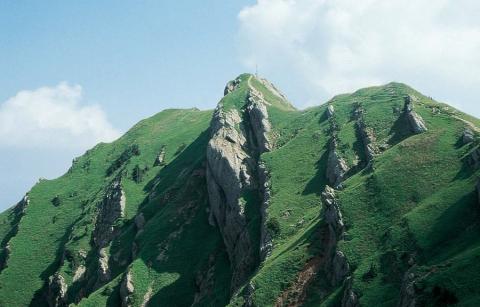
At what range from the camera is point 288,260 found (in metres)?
79.0

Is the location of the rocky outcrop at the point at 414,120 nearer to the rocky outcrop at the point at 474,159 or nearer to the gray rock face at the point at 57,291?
the rocky outcrop at the point at 474,159

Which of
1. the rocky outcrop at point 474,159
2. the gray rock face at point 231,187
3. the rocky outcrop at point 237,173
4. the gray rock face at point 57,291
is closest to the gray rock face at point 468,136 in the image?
the rocky outcrop at point 474,159

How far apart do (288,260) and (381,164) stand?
25221 millimetres

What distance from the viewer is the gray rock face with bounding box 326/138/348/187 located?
322 feet

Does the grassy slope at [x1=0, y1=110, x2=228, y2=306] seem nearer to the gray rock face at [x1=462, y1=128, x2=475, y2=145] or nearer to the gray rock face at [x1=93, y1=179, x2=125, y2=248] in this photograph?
the gray rock face at [x1=93, y1=179, x2=125, y2=248]

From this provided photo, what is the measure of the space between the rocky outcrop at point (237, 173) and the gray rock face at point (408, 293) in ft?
124

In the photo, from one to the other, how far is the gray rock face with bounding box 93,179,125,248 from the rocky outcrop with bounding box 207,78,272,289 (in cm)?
3859

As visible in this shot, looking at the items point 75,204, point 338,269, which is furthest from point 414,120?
point 75,204

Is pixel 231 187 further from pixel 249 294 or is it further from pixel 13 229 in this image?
pixel 13 229

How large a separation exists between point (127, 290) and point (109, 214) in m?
45.3

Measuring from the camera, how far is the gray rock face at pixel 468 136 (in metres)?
83.6

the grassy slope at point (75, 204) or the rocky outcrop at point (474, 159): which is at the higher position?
the grassy slope at point (75, 204)

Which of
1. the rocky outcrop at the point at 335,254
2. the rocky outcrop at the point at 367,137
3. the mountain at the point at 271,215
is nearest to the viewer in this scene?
the rocky outcrop at the point at 335,254

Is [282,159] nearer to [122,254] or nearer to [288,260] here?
[288,260]
